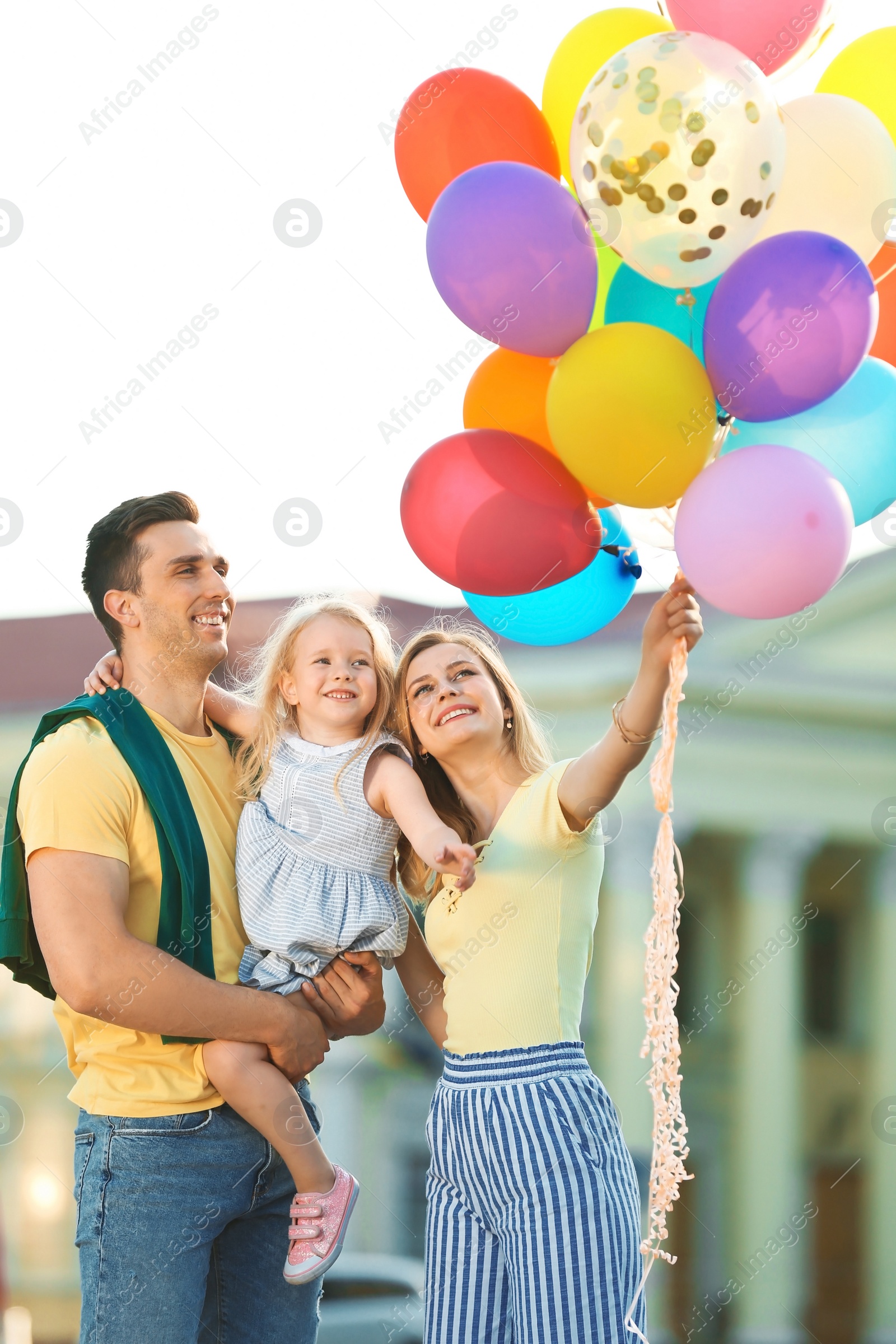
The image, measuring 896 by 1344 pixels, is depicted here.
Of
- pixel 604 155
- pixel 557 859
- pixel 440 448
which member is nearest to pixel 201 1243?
pixel 557 859

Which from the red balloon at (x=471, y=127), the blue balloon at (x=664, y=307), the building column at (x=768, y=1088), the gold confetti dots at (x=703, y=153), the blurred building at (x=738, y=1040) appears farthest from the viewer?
the building column at (x=768, y=1088)

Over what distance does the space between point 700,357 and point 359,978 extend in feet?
3.85

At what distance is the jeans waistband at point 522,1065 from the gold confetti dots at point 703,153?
129 centimetres

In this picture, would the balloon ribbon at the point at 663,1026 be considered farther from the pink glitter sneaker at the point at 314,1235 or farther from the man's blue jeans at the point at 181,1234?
the man's blue jeans at the point at 181,1234

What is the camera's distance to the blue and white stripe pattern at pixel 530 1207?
1.75m

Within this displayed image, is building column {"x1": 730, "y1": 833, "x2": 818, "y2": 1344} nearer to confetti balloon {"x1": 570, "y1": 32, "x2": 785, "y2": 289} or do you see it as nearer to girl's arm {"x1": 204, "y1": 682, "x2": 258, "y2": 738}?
girl's arm {"x1": 204, "y1": 682, "x2": 258, "y2": 738}

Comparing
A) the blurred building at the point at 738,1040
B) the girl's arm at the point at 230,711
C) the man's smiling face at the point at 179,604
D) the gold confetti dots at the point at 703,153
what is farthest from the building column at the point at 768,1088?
the gold confetti dots at the point at 703,153

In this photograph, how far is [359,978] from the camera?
7.07 feet

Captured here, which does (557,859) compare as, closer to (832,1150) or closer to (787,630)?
(787,630)

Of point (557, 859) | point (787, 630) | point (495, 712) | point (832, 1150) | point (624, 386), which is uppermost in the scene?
point (787, 630)

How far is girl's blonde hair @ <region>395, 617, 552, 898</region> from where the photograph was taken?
2.17 meters

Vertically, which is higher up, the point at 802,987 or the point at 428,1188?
the point at 802,987

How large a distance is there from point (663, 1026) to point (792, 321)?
1.02 meters

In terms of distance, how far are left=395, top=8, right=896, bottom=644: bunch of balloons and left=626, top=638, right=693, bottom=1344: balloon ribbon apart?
30 centimetres
